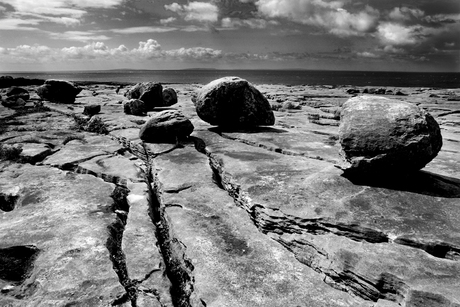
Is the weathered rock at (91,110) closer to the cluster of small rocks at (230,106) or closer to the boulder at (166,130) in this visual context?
the cluster of small rocks at (230,106)

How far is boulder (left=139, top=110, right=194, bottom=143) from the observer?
1189 centimetres

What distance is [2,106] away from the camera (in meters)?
23.7

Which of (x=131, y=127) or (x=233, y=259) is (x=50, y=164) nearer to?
(x=131, y=127)

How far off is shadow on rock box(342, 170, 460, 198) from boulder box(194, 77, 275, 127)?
7.09 m

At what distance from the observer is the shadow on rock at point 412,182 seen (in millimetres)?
6773

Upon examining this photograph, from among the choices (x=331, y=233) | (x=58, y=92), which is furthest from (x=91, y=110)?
(x=331, y=233)

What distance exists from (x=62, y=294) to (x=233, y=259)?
8.35 ft

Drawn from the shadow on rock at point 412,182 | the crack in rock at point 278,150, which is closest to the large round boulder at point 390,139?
the shadow on rock at point 412,182

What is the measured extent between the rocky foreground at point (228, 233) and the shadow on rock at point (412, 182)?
0.15ft

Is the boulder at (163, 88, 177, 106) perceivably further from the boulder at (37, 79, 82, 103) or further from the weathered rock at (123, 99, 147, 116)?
the boulder at (37, 79, 82, 103)

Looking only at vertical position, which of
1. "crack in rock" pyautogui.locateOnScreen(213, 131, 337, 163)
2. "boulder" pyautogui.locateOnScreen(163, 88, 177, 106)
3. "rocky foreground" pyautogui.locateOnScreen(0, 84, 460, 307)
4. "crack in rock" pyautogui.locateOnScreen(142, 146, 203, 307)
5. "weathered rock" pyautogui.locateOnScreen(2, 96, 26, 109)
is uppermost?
"boulder" pyautogui.locateOnScreen(163, 88, 177, 106)

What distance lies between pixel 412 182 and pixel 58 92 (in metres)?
27.9

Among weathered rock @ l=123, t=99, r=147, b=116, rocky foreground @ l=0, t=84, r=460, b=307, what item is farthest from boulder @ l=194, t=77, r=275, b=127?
weathered rock @ l=123, t=99, r=147, b=116

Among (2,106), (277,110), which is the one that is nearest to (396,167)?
(277,110)
